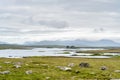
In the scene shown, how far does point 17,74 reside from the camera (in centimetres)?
3394

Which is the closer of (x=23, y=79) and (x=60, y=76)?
(x=23, y=79)

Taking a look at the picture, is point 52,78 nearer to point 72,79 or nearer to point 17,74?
point 72,79

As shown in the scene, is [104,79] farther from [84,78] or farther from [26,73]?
[26,73]

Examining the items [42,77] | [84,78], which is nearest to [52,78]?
[42,77]

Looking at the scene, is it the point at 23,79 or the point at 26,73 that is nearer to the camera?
the point at 23,79

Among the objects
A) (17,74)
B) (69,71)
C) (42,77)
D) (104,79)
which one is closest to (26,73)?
(17,74)

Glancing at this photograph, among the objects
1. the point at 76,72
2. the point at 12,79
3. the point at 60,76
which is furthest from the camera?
the point at 76,72

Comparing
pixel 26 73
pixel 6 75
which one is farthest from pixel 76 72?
pixel 6 75

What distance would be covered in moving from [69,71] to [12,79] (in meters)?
9.54

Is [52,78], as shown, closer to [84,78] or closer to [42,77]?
[42,77]

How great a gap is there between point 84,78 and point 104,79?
2.33 meters

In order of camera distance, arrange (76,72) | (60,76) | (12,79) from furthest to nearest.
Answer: (76,72)
(60,76)
(12,79)

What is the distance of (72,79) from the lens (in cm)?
3038

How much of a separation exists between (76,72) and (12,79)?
9522 millimetres
